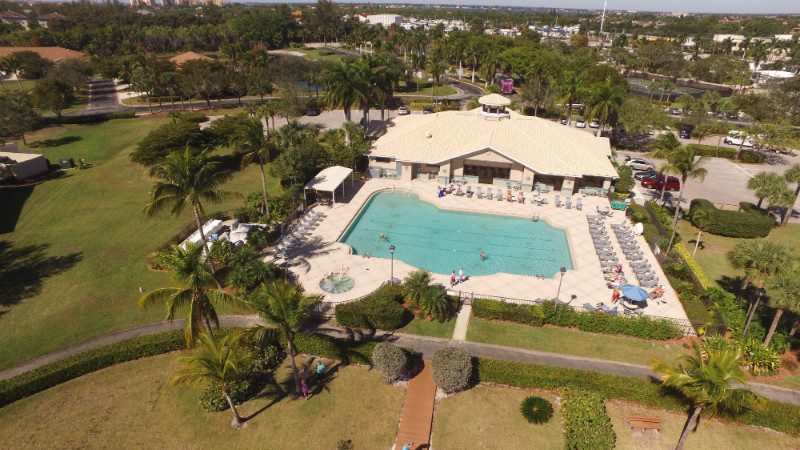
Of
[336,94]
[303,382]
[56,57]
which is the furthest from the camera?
[56,57]

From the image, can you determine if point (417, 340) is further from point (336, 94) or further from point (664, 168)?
point (336, 94)

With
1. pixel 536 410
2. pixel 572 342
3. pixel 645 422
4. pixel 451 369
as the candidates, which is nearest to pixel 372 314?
pixel 451 369

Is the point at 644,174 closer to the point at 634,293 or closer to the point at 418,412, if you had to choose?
the point at 634,293

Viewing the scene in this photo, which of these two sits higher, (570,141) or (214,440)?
(570,141)

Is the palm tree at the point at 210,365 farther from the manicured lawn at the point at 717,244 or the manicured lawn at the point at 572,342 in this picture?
the manicured lawn at the point at 717,244

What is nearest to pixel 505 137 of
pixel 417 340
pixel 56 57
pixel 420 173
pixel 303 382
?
pixel 420 173

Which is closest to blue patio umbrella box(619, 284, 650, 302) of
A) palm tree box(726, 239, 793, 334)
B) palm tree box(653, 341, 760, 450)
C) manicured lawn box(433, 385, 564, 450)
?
palm tree box(726, 239, 793, 334)
